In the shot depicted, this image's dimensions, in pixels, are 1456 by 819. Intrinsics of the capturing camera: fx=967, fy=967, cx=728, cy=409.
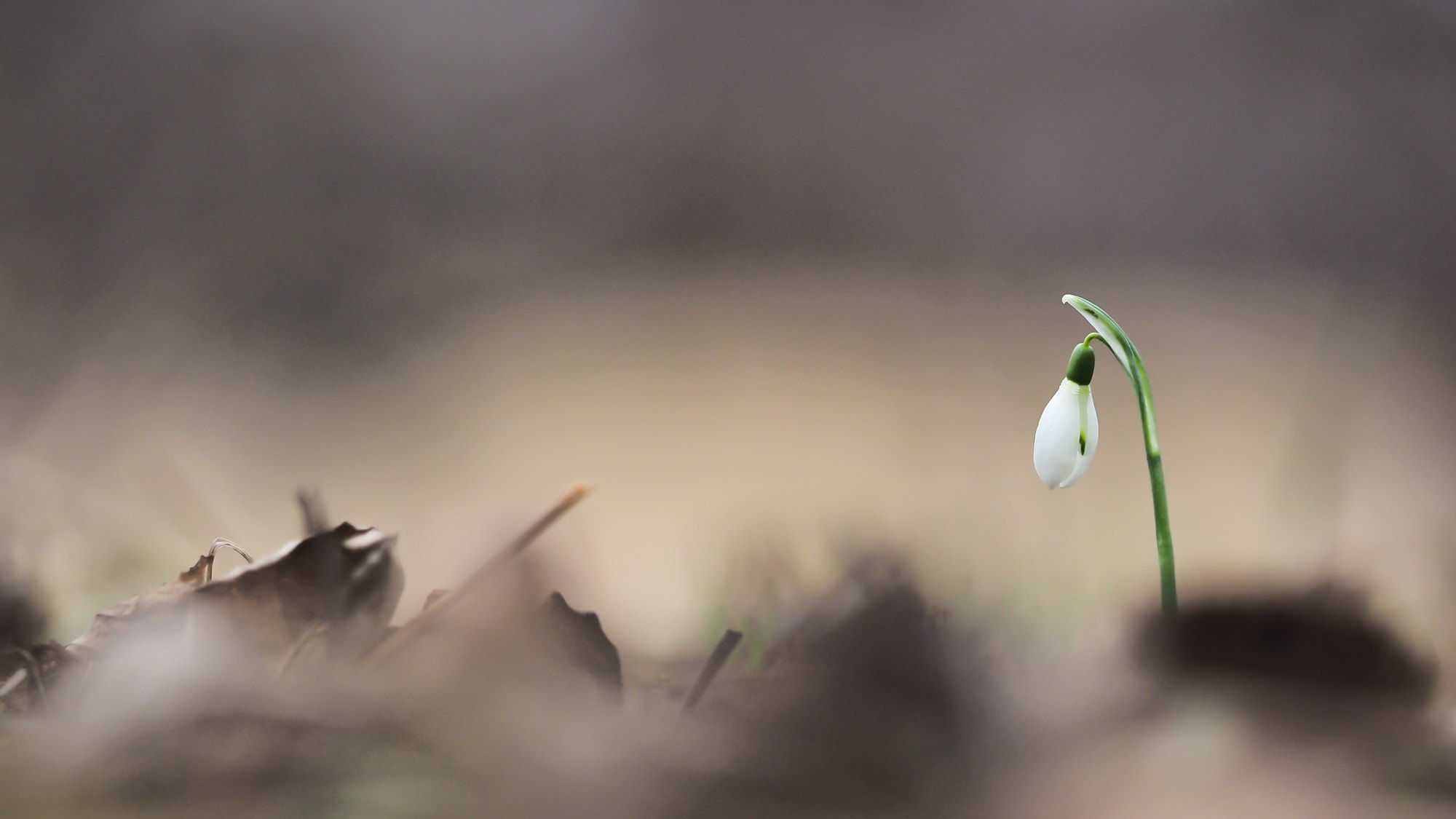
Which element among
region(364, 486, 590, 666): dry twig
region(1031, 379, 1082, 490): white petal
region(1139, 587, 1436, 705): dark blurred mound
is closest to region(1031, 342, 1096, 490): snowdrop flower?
region(1031, 379, 1082, 490): white petal

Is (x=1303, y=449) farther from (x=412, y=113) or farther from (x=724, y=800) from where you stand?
(x=412, y=113)

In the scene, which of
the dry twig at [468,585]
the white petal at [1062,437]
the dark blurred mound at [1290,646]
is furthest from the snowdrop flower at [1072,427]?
the dry twig at [468,585]

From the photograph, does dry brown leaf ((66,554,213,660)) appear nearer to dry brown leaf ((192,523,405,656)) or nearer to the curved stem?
dry brown leaf ((192,523,405,656))

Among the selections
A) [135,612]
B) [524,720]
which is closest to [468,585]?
[524,720]

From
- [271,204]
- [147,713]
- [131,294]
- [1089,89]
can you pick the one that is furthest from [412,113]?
[147,713]

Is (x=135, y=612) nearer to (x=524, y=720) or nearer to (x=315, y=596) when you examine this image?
A: (x=315, y=596)

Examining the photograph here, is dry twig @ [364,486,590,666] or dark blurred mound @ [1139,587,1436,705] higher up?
dry twig @ [364,486,590,666]
